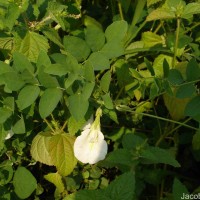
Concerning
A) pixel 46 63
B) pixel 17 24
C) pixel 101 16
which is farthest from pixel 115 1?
pixel 46 63

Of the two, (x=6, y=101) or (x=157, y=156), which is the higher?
(x=6, y=101)

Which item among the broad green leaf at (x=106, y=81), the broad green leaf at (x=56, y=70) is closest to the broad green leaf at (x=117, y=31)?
the broad green leaf at (x=106, y=81)

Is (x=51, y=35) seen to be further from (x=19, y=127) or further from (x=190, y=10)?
(x=190, y=10)

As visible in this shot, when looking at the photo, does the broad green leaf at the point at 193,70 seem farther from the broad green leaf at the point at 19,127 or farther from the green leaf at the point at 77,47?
the broad green leaf at the point at 19,127

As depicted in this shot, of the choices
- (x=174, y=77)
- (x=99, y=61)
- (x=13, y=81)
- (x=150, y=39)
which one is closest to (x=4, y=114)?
(x=13, y=81)

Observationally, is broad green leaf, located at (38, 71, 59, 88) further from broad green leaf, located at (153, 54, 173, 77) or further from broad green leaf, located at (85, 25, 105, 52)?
broad green leaf, located at (153, 54, 173, 77)

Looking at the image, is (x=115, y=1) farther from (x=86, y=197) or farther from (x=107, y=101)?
(x=86, y=197)
